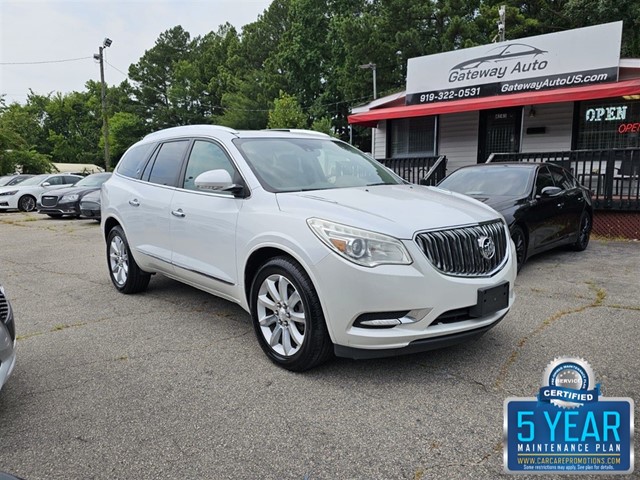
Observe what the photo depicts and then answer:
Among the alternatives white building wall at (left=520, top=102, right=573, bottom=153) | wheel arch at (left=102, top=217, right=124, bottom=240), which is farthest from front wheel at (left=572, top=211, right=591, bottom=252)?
wheel arch at (left=102, top=217, right=124, bottom=240)

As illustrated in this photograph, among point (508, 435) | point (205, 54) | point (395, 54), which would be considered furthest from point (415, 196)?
point (205, 54)

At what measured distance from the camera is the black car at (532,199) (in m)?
6.09

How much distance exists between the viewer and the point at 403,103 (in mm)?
14773

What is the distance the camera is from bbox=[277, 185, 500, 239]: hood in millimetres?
3084

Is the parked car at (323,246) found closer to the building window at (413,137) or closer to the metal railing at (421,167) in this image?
the metal railing at (421,167)

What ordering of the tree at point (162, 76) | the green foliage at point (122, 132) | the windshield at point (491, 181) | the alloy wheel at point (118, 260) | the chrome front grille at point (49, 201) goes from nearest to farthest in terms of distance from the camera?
1. the alloy wheel at point (118, 260)
2. the windshield at point (491, 181)
3. the chrome front grille at point (49, 201)
4. the green foliage at point (122, 132)
5. the tree at point (162, 76)

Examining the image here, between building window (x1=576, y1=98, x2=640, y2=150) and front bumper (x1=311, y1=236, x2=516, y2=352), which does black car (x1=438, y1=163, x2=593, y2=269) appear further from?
building window (x1=576, y1=98, x2=640, y2=150)

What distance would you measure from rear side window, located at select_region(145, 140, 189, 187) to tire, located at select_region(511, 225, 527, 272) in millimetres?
3868

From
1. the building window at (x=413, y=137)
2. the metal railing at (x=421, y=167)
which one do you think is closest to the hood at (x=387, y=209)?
the metal railing at (x=421, y=167)

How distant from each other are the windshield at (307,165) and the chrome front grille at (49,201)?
12812mm

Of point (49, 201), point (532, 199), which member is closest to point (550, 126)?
point (532, 199)

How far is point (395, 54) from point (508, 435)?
106 feet

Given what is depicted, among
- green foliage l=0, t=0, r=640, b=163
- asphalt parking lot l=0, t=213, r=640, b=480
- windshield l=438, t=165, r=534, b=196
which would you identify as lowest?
asphalt parking lot l=0, t=213, r=640, b=480

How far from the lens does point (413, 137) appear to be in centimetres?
1495
